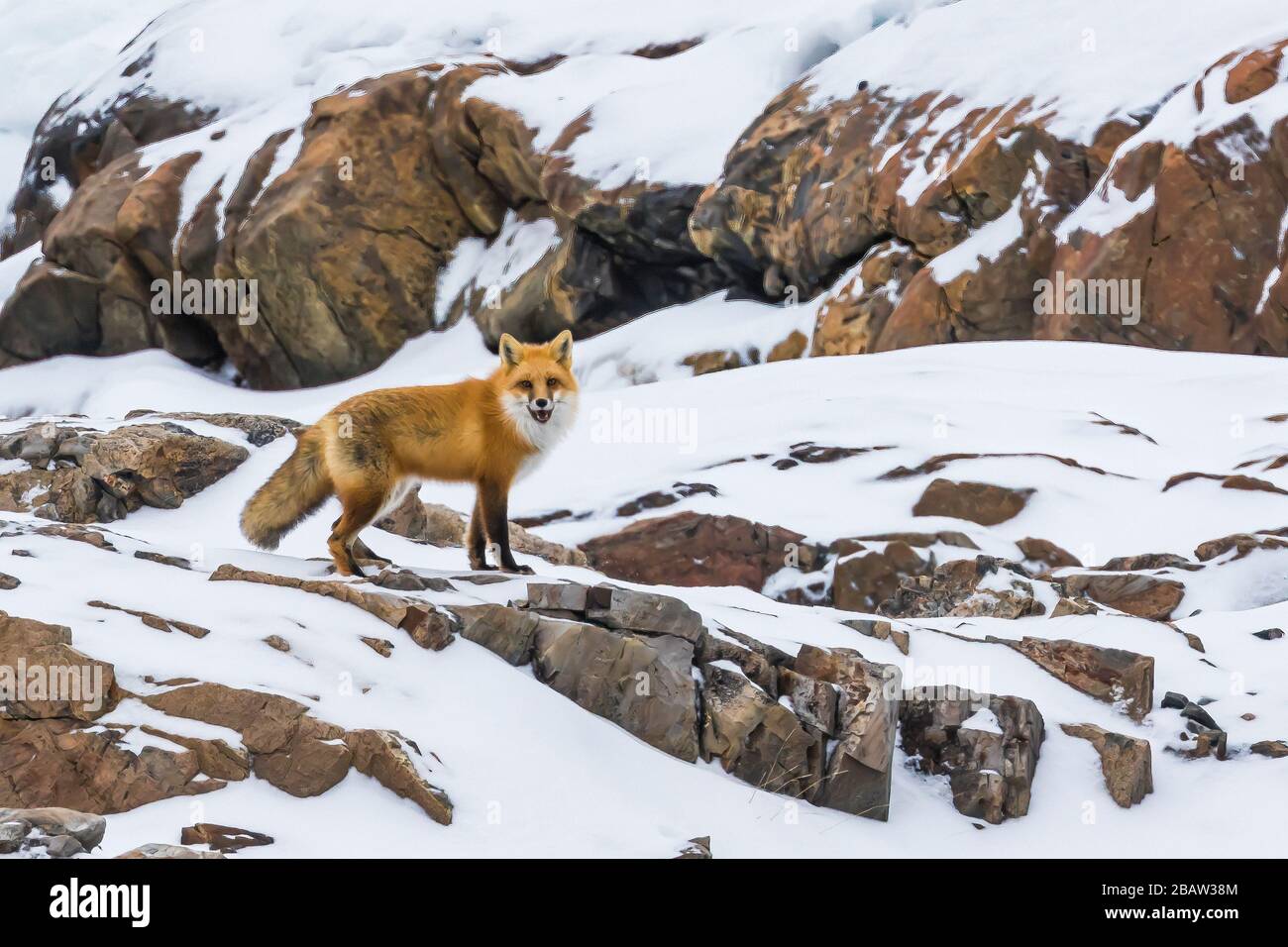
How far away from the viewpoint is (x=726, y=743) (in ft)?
24.6

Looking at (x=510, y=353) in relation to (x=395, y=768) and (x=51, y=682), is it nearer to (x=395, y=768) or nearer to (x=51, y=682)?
(x=395, y=768)

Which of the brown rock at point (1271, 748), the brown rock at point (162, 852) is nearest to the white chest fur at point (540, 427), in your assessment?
the brown rock at point (162, 852)

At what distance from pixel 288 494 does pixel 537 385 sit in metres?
1.77

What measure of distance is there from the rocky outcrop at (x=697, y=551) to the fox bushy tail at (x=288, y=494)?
5.23 m

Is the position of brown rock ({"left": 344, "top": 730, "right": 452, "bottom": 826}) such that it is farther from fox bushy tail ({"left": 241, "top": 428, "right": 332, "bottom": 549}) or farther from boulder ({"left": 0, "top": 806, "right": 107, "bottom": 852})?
fox bushy tail ({"left": 241, "top": 428, "right": 332, "bottom": 549})

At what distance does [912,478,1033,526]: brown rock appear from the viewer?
14.0 meters

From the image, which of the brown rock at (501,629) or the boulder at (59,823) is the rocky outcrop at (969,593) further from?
the boulder at (59,823)

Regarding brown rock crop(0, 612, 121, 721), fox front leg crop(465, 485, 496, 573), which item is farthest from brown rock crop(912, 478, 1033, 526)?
brown rock crop(0, 612, 121, 721)

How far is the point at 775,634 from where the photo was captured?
852 cm

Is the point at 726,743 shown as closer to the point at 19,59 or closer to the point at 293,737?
the point at 293,737

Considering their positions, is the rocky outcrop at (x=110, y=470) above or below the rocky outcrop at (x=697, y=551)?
above

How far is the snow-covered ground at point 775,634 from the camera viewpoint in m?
6.36

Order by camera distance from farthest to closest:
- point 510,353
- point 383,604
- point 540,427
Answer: point 510,353
point 540,427
point 383,604

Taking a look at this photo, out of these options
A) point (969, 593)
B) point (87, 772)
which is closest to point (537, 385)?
point (87, 772)
